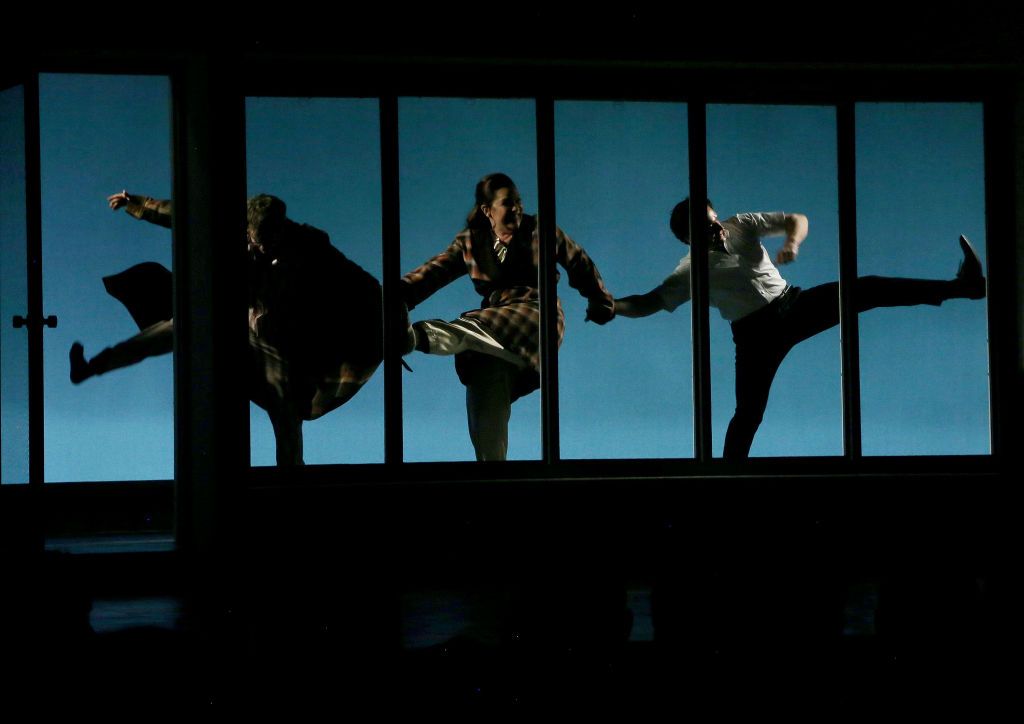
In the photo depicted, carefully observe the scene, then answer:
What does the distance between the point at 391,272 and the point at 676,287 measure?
1602 millimetres

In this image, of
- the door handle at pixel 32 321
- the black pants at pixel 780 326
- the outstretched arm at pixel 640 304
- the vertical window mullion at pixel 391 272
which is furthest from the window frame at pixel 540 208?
the door handle at pixel 32 321

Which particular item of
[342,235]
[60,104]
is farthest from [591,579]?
[60,104]

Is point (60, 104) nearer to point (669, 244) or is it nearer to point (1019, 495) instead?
point (669, 244)

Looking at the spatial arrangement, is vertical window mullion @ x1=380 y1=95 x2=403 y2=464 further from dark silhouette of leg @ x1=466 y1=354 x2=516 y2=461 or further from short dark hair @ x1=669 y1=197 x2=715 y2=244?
short dark hair @ x1=669 y1=197 x2=715 y2=244

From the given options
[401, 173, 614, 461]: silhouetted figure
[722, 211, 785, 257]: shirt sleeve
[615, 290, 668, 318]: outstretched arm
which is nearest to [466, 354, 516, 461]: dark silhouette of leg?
[401, 173, 614, 461]: silhouetted figure

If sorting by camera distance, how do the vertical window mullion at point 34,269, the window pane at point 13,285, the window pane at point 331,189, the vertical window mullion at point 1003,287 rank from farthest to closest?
the vertical window mullion at point 1003,287
the window pane at point 331,189
the vertical window mullion at point 34,269
the window pane at point 13,285

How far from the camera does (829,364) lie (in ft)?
21.7

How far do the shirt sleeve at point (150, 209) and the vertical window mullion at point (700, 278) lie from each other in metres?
2.96

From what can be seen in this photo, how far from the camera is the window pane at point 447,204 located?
21.1 feet

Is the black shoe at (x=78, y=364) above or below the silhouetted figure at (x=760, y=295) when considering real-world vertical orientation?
below

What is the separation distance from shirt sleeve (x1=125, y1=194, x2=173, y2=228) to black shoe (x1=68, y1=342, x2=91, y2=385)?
0.82 meters

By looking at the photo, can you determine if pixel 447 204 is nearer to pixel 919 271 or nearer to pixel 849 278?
A: pixel 849 278

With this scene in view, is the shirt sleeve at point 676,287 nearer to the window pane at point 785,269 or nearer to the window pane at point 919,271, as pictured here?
the window pane at point 785,269

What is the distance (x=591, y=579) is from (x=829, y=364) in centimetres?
188
